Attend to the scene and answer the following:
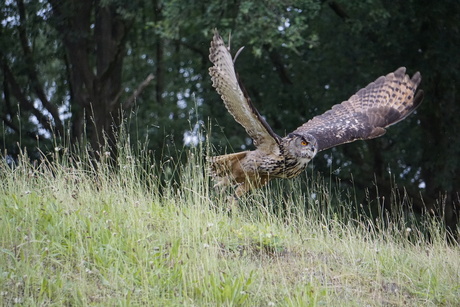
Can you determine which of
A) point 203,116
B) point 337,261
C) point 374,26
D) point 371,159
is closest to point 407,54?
point 374,26

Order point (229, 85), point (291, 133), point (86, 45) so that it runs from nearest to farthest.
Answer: point (229, 85)
point (291, 133)
point (86, 45)

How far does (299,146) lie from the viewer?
27.4 feet

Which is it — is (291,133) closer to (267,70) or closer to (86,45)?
(86,45)

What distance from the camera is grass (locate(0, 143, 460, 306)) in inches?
208

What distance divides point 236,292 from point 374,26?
11518 mm

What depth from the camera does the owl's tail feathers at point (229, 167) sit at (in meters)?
8.60

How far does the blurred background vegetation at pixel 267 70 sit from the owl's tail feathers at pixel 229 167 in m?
4.61

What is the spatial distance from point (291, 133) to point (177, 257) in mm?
3183

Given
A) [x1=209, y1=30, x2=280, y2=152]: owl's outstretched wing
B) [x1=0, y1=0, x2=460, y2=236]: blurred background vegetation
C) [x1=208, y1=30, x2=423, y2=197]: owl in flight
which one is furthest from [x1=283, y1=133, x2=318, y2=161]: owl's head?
[x1=0, y1=0, x2=460, y2=236]: blurred background vegetation

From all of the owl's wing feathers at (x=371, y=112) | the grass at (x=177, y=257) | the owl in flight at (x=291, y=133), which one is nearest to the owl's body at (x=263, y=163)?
the owl in flight at (x=291, y=133)

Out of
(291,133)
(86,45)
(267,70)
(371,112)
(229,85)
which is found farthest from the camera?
(267,70)

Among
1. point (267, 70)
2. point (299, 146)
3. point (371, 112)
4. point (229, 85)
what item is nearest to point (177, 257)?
point (229, 85)

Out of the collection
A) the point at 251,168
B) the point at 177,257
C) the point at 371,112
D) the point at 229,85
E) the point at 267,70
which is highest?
the point at 267,70

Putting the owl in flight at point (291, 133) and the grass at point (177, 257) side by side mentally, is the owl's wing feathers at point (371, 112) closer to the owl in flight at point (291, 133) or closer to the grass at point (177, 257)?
the owl in flight at point (291, 133)
